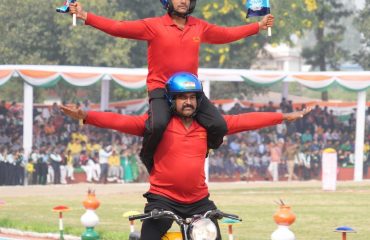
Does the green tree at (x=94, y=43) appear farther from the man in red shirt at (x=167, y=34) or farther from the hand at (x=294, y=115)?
the hand at (x=294, y=115)

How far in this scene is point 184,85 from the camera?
8.70 meters

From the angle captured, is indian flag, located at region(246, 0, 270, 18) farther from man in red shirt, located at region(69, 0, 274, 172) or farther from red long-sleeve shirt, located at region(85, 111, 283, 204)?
red long-sleeve shirt, located at region(85, 111, 283, 204)

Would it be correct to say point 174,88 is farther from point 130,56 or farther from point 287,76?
point 130,56

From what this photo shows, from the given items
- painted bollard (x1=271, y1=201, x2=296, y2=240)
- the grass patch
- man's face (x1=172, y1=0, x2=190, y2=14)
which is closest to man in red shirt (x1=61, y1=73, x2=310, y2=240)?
man's face (x1=172, y1=0, x2=190, y2=14)

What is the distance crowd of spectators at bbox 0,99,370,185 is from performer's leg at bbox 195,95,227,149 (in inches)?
921

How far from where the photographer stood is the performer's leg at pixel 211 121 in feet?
29.6

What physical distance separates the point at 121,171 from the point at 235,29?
81.2 ft

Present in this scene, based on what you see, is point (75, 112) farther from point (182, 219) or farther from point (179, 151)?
point (182, 219)

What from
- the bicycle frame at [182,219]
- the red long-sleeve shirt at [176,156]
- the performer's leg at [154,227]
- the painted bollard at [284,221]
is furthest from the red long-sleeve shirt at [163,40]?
the painted bollard at [284,221]

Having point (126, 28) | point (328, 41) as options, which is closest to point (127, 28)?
point (126, 28)

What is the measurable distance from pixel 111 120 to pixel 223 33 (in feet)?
5.65

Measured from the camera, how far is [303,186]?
107 ft

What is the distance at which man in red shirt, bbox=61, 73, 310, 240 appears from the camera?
8773mm

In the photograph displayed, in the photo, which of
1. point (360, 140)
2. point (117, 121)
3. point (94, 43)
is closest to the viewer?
point (117, 121)
